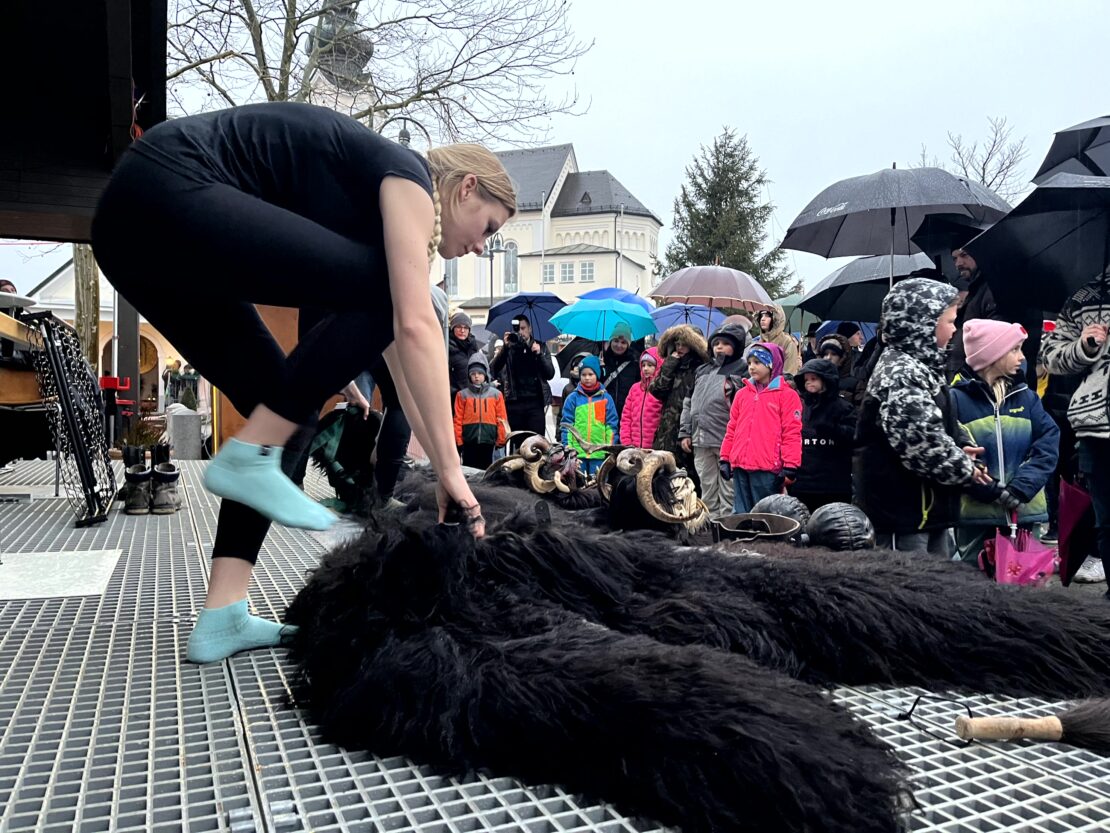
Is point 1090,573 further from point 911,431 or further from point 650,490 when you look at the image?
point 650,490

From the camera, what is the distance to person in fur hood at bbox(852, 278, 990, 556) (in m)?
3.56

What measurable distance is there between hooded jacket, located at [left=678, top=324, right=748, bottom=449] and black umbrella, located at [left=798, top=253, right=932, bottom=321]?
2.26 metres

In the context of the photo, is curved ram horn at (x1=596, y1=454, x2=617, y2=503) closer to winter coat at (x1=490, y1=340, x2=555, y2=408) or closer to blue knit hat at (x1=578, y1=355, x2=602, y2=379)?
blue knit hat at (x1=578, y1=355, x2=602, y2=379)

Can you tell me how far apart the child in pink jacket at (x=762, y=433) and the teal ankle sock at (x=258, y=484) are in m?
4.19

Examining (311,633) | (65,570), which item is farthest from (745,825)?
(65,570)

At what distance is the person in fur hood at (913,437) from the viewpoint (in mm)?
3557

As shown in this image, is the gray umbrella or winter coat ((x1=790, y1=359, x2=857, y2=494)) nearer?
winter coat ((x1=790, y1=359, x2=857, y2=494))

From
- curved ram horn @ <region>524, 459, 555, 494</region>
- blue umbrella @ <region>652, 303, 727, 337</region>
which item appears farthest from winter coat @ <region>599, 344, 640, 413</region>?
curved ram horn @ <region>524, 459, 555, 494</region>

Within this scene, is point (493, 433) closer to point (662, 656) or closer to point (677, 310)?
point (677, 310)

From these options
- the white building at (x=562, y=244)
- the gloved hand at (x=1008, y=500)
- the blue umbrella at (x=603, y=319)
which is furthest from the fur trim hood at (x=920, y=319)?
the white building at (x=562, y=244)

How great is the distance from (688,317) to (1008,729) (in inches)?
355

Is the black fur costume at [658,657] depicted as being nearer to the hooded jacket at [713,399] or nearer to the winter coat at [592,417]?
the hooded jacket at [713,399]

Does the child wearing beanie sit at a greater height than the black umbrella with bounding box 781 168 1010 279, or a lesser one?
lesser

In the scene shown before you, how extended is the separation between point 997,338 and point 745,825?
3.56 metres
